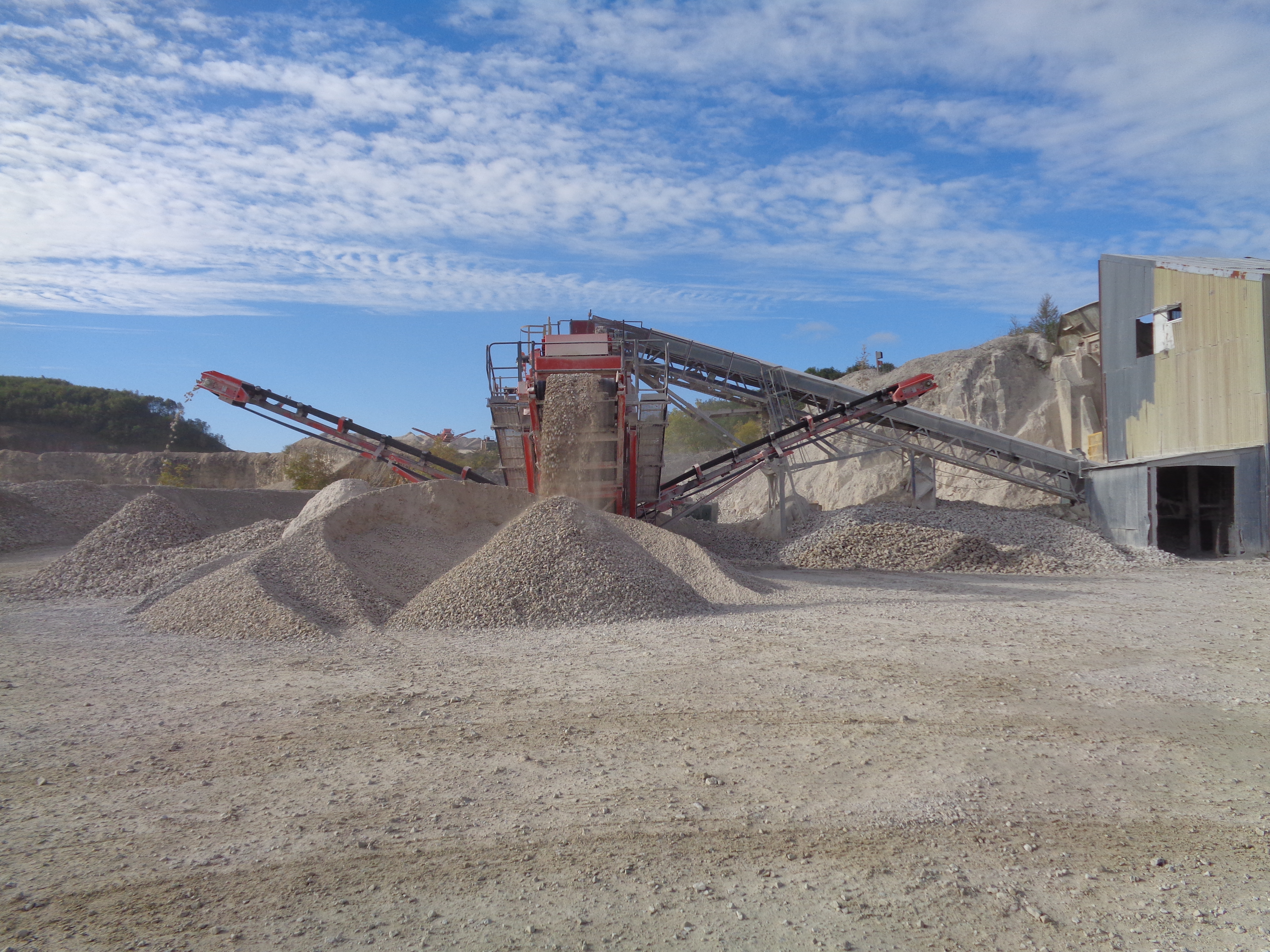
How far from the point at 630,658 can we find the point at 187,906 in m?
4.22

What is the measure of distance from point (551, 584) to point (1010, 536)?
1057 centimetres

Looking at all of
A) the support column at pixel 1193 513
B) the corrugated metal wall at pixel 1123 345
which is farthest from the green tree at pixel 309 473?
the support column at pixel 1193 513

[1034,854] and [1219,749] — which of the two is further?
[1219,749]

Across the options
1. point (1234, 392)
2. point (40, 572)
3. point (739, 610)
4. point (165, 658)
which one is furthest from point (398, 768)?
point (1234, 392)

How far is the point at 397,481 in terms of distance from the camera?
87.8 ft

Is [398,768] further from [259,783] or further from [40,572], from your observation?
[40,572]

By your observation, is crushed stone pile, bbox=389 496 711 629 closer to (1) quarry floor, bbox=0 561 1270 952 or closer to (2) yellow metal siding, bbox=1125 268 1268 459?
(1) quarry floor, bbox=0 561 1270 952

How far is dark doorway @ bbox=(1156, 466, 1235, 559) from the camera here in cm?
1617

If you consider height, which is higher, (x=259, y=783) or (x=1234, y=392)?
(x=1234, y=392)

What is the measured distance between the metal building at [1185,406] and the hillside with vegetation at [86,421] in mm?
38213

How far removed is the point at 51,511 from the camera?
61.9 feet

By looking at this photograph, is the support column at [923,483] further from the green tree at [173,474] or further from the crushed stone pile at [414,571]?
the green tree at [173,474]

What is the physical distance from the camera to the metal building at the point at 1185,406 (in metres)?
14.6

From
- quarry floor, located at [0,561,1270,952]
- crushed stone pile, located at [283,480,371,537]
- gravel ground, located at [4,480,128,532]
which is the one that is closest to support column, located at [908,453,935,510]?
quarry floor, located at [0,561,1270,952]
